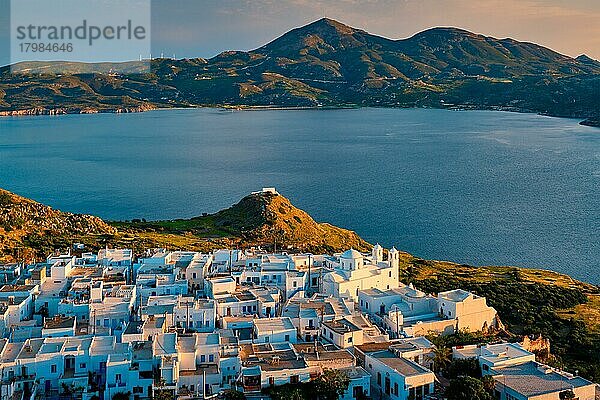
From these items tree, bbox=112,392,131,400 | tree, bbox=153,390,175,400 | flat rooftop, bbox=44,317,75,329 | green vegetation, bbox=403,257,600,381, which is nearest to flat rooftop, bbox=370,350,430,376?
green vegetation, bbox=403,257,600,381

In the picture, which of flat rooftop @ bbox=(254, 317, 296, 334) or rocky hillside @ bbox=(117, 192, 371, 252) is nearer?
flat rooftop @ bbox=(254, 317, 296, 334)

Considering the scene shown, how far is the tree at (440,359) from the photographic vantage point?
22.3m

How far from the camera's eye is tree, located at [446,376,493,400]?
19266 mm

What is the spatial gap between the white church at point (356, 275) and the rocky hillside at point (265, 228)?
1442 cm

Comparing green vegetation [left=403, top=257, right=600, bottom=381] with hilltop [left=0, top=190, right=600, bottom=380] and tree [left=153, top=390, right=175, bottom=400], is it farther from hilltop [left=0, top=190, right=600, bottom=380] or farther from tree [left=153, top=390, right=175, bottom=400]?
tree [left=153, top=390, right=175, bottom=400]

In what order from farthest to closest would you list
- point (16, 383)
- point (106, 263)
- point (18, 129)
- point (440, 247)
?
point (18, 129), point (440, 247), point (106, 263), point (16, 383)

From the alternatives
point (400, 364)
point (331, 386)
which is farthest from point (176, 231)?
point (331, 386)

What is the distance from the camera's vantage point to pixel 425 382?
20062 millimetres

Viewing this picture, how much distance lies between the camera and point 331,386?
19.5m

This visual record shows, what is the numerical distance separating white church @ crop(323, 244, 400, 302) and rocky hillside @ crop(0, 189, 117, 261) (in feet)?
59.8

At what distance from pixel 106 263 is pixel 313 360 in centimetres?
1526

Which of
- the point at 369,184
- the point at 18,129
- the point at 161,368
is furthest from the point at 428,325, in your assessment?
the point at 18,129

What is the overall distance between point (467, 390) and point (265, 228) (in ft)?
106

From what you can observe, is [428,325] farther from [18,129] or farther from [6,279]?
[18,129]
